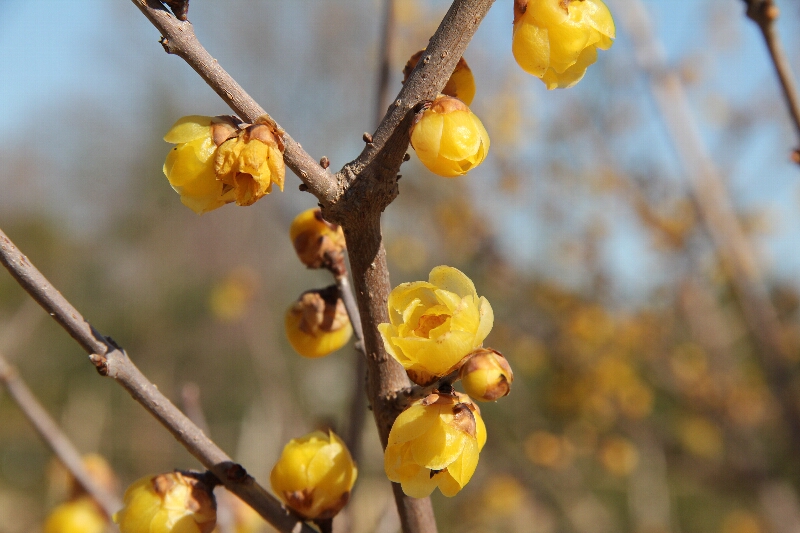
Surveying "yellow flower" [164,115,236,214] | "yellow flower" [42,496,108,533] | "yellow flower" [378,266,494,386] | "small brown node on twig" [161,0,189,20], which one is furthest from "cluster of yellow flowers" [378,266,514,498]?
"yellow flower" [42,496,108,533]

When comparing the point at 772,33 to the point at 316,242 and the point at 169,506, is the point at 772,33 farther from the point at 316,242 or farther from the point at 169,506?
the point at 169,506

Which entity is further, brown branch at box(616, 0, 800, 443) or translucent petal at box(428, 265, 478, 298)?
brown branch at box(616, 0, 800, 443)

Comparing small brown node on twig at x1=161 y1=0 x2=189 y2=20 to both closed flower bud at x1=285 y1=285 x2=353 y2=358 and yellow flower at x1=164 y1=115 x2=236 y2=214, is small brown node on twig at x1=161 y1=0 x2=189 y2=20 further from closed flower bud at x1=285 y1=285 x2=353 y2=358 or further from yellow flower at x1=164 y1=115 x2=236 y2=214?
closed flower bud at x1=285 y1=285 x2=353 y2=358

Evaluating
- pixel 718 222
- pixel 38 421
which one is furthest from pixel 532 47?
pixel 718 222

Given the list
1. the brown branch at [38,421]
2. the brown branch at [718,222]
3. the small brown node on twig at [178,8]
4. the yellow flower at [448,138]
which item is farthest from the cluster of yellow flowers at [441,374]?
the brown branch at [718,222]

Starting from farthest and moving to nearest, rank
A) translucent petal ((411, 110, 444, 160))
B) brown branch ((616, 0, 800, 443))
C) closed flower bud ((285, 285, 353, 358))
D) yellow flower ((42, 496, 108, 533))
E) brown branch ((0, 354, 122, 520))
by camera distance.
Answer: brown branch ((616, 0, 800, 443))
yellow flower ((42, 496, 108, 533))
brown branch ((0, 354, 122, 520))
closed flower bud ((285, 285, 353, 358))
translucent petal ((411, 110, 444, 160))

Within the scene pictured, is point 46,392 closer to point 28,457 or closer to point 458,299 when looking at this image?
point 28,457

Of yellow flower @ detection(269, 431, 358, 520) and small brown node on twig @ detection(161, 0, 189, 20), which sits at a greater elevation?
small brown node on twig @ detection(161, 0, 189, 20)
